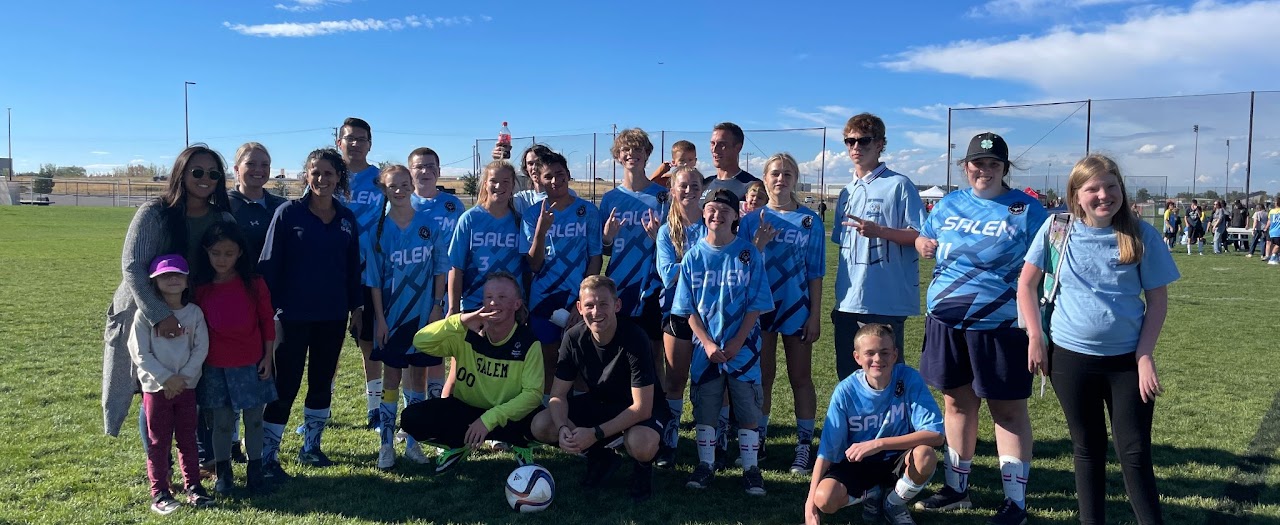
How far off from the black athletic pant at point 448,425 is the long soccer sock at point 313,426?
516 millimetres

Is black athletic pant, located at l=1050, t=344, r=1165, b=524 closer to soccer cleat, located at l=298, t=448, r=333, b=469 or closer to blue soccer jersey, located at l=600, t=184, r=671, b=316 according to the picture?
blue soccer jersey, located at l=600, t=184, r=671, b=316

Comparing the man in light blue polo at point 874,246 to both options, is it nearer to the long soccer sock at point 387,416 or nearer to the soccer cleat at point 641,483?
the soccer cleat at point 641,483

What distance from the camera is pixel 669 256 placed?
168 inches

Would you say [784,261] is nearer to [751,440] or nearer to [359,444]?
[751,440]

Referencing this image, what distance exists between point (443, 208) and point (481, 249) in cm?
78

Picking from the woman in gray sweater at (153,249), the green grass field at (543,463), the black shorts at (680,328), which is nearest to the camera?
the woman in gray sweater at (153,249)

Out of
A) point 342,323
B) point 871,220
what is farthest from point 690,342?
point 342,323

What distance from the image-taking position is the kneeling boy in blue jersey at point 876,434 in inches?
136

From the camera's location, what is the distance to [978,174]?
11.8 feet

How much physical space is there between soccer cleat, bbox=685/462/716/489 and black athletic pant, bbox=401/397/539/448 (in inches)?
35.0

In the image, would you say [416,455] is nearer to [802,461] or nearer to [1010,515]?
[802,461]

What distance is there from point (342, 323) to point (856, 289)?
9.04 ft

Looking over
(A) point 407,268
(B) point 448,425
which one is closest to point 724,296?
(B) point 448,425

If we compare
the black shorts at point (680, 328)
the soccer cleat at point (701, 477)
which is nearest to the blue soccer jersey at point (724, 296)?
the black shorts at point (680, 328)
